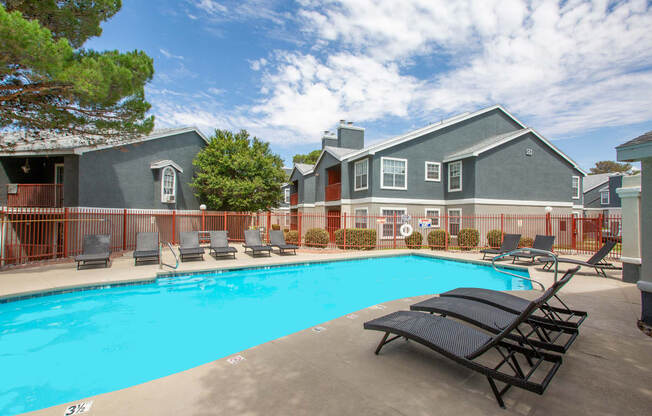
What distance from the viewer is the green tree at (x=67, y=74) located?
7340 millimetres

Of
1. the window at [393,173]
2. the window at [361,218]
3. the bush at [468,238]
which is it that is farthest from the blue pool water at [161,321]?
the window at [393,173]

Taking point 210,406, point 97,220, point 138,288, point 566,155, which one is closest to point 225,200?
point 97,220

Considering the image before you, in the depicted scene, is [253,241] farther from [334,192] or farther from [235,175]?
[334,192]

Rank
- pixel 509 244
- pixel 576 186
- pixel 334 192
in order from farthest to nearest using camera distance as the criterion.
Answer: pixel 576 186
pixel 334 192
pixel 509 244

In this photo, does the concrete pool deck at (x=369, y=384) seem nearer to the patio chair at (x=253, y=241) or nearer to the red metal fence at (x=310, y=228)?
the patio chair at (x=253, y=241)

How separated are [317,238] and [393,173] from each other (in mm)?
6195

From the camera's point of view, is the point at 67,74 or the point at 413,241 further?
the point at 413,241

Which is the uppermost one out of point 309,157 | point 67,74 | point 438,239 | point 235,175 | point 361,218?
point 309,157

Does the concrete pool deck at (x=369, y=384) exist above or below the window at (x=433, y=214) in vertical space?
below

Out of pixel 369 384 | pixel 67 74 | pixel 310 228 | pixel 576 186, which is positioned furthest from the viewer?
pixel 576 186

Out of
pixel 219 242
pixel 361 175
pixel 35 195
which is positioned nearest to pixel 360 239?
pixel 361 175

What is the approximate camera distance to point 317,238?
16719 mm

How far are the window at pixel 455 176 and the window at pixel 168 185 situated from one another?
17.1 m

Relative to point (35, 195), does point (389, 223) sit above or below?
below
